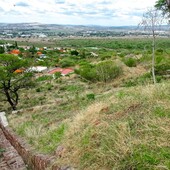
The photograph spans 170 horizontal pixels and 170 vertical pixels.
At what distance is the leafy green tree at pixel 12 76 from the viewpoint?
70.1 ft

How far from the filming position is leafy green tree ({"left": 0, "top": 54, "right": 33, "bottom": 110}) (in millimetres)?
21375

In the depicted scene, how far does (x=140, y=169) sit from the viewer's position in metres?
4.09

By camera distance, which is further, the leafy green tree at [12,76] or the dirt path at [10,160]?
the leafy green tree at [12,76]

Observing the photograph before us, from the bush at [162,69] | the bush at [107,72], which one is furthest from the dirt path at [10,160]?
the bush at [107,72]

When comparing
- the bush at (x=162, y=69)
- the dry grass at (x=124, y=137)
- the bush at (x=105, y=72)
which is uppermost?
the dry grass at (x=124, y=137)

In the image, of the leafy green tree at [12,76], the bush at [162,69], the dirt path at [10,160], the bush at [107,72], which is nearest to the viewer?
the dirt path at [10,160]

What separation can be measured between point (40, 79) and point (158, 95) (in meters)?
31.4

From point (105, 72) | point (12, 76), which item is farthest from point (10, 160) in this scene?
point (105, 72)

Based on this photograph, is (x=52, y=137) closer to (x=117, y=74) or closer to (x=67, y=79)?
(x=117, y=74)

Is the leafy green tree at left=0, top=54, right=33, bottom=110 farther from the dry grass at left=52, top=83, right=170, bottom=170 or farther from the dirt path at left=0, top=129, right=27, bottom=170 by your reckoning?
the dry grass at left=52, top=83, right=170, bottom=170

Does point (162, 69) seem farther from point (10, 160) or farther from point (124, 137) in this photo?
point (124, 137)

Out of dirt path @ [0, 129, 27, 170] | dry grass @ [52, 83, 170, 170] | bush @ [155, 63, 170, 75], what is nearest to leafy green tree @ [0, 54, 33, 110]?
bush @ [155, 63, 170, 75]

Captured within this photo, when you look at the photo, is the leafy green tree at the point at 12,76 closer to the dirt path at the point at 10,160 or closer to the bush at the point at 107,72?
the bush at the point at 107,72

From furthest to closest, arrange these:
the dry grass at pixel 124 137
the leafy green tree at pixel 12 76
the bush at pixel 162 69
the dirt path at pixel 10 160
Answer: the bush at pixel 162 69 → the leafy green tree at pixel 12 76 → the dirt path at pixel 10 160 → the dry grass at pixel 124 137
